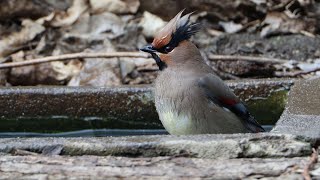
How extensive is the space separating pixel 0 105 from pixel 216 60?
2.08 meters

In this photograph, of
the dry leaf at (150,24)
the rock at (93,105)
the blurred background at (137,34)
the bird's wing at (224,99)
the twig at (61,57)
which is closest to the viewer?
the bird's wing at (224,99)

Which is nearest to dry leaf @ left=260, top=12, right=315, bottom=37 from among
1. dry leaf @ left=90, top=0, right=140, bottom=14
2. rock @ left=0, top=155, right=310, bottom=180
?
dry leaf @ left=90, top=0, right=140, bottom=14

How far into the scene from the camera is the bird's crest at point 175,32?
4277 mm

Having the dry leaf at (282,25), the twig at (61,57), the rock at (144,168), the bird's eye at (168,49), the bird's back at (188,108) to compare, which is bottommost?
the dry leaf at (282,25)

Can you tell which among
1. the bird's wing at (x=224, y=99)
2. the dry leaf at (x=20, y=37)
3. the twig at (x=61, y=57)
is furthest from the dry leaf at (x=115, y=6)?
the bird's wing at (x=224, y=99)

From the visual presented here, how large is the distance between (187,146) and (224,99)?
1.22 meters

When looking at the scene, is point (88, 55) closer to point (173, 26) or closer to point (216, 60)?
point (216, 60)

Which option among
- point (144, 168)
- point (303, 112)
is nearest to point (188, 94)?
point (303, 112)

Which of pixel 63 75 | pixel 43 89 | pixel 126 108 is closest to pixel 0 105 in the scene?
pixel 43 89

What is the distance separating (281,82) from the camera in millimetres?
4691

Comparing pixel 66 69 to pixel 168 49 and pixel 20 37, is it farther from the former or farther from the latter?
pixel 168 49

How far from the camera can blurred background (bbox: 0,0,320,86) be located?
6.25 m

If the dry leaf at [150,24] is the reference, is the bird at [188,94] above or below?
above

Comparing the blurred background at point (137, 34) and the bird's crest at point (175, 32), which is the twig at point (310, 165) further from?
the blurred background at point (137, 34)
